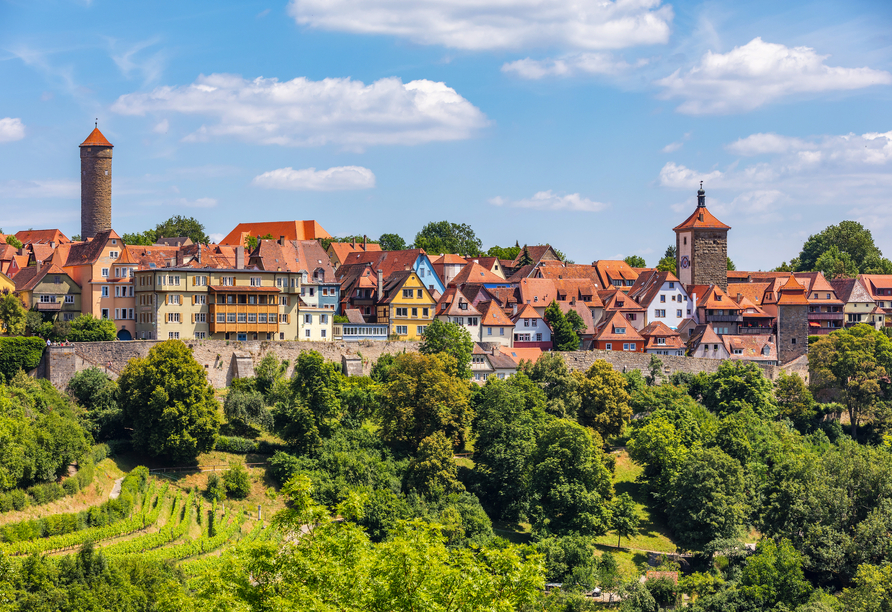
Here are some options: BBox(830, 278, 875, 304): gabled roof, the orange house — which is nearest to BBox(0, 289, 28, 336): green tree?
the orange house

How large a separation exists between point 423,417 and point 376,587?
37.5 metres

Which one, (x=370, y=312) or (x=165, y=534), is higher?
(x=370, y=312)

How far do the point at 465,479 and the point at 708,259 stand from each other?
1808 inches

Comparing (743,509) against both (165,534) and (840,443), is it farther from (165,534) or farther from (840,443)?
(165,534)

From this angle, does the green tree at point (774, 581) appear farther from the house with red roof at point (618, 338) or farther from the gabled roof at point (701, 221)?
the gabled roof at point (701, 221)

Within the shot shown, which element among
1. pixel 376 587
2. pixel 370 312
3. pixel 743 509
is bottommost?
pixel 743 509

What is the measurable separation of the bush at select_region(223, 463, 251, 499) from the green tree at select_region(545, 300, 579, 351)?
35421 mm

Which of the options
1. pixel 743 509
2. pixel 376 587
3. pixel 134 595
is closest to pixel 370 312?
pixel 743 509

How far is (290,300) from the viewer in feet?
253

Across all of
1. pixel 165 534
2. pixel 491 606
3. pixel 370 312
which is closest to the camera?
pixel 491 606

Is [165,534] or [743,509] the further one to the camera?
[743,509]

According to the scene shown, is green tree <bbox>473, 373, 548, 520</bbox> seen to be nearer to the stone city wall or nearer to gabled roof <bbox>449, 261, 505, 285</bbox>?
the stone city wall

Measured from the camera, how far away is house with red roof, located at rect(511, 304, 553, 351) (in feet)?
284

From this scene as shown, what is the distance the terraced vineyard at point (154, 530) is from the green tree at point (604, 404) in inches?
1089
